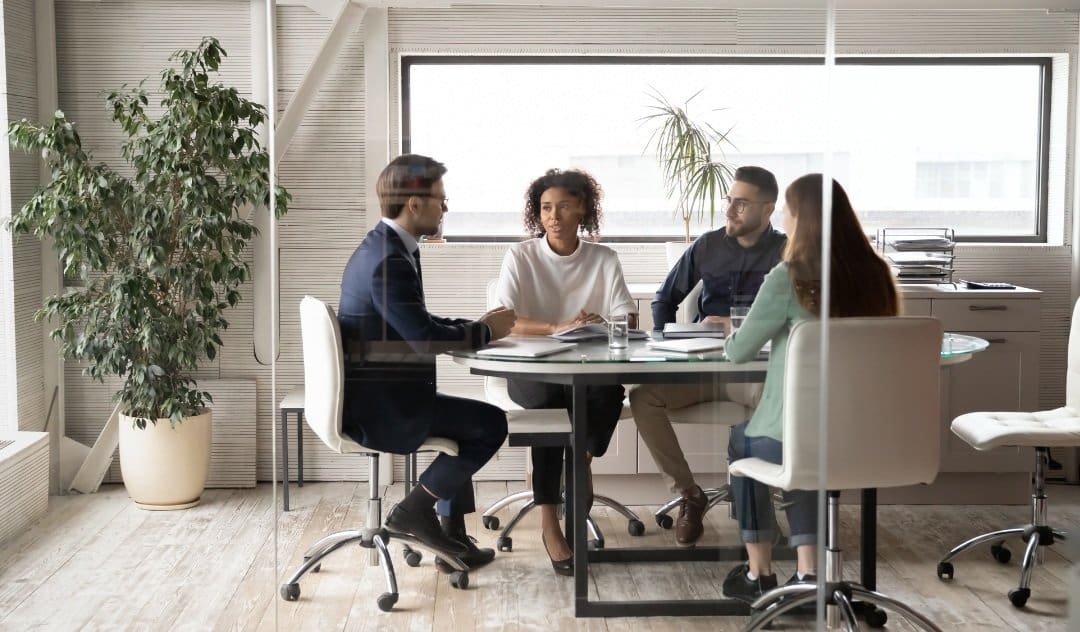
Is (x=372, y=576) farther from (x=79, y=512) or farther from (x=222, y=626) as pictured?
(x=79, y=512)

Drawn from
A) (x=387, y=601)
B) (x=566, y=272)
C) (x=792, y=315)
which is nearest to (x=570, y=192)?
(x=566, y=272)

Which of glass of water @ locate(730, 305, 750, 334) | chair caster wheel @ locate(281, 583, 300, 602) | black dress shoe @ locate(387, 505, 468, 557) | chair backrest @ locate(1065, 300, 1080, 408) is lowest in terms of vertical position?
chair caster wheel @ locate(281, 583, 300, 602)

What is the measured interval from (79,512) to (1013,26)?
323 centimetres

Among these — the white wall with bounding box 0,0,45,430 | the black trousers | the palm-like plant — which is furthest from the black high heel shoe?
the white wall with bounding box 0,0,45,430

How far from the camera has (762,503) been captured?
2.23m

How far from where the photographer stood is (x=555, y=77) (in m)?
2.11

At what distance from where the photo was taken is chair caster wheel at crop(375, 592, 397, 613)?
7.75 ft

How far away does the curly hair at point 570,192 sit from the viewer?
213cm

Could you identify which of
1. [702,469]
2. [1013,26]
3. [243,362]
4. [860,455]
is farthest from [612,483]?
[1013,26]

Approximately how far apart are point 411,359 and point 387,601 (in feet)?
1.82

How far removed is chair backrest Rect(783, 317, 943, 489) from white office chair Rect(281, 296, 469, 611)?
0.69m

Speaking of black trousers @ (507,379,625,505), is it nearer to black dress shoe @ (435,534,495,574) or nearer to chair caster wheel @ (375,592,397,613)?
black dress shoe @ (435,534,495,574)

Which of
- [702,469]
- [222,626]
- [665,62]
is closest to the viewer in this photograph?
[665,62]

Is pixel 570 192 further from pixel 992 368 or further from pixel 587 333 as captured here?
pixel 992 368
